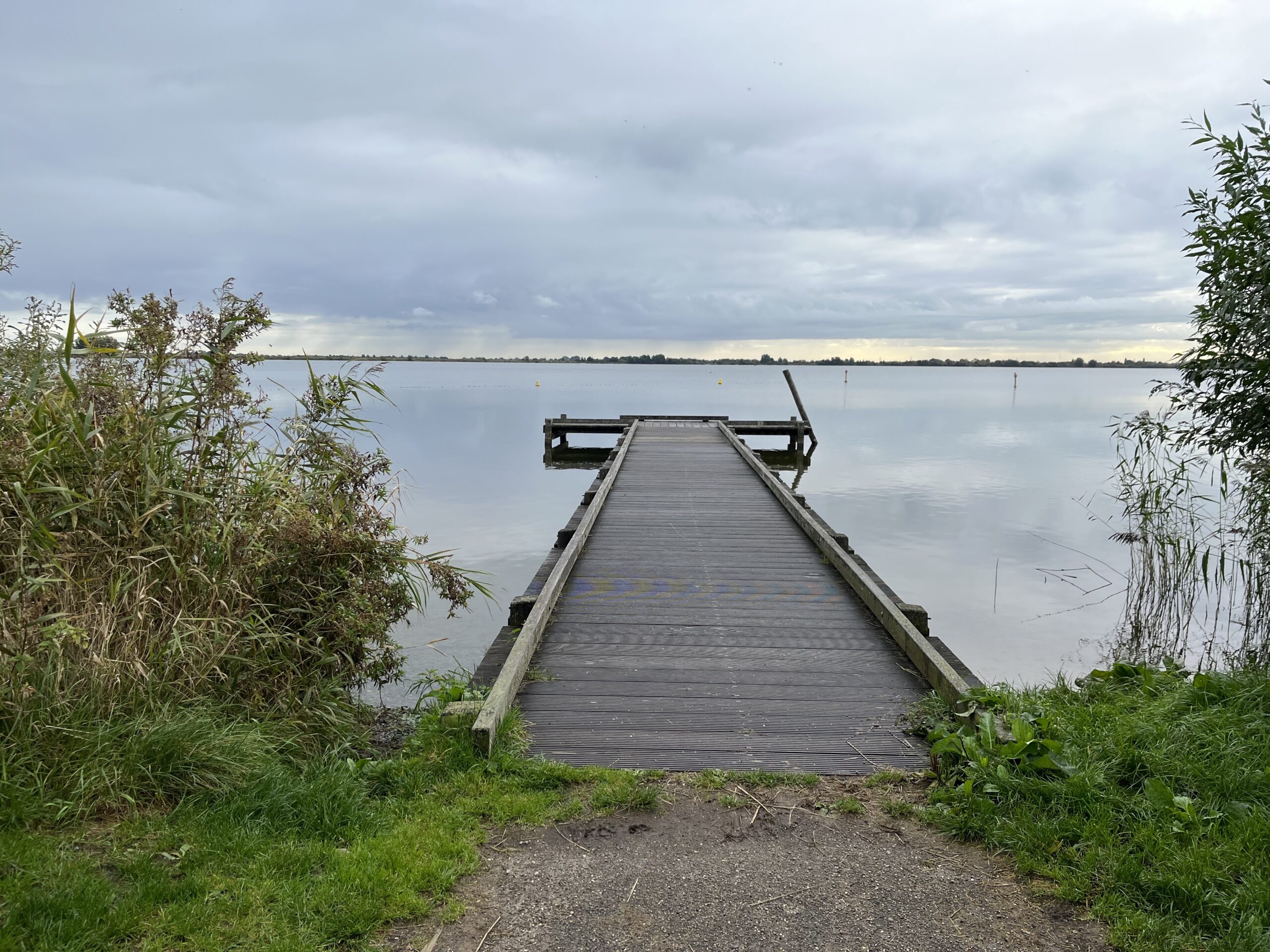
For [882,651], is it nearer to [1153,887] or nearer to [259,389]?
[1153,887]

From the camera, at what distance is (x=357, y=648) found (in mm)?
4812

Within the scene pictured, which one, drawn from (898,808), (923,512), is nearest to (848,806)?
(898,808)

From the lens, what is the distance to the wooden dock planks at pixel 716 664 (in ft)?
12.6

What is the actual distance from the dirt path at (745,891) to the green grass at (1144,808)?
166 millimetres

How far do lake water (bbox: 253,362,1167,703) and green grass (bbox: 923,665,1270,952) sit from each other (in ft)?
12.2

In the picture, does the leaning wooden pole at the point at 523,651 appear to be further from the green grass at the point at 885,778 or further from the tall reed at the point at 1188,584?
the tall reed at the point at 1188,584

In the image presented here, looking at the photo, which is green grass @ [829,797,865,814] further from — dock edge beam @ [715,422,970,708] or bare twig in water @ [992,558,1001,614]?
bare twig in water @ [992,558,1001,614]

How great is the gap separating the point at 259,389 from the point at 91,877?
10.3 feet

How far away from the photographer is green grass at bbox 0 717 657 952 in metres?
2.48

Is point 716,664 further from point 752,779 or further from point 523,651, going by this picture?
A: point 752,779

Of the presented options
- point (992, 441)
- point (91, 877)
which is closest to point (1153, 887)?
point (91, 877)

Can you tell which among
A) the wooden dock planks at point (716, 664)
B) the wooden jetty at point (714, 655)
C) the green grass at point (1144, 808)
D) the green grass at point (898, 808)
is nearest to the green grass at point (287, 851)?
the wooden jetty at point (714, 655)

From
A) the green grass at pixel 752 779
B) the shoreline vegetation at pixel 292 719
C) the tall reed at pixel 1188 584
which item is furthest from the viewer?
the tall reed at pixel 1188 584

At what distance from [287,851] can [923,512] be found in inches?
586
